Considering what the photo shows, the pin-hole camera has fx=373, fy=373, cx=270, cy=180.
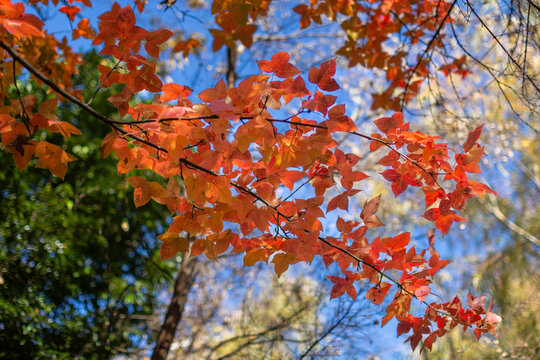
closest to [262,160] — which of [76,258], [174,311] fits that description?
[174,311]

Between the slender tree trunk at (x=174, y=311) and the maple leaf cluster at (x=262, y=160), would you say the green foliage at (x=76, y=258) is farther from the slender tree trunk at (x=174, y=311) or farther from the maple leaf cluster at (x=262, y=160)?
the maple leaf cluster at (x=262, y=160)

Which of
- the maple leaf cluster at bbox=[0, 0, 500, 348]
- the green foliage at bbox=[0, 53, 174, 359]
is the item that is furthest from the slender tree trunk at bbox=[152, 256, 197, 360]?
the maple leaf cluster at bbox=[0, 0, 500, 348]

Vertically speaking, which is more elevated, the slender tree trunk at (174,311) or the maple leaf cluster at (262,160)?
the slender tree trunk at (174,311)

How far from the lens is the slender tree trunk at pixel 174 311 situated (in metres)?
2.29

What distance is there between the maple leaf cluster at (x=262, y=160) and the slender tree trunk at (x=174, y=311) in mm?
1554

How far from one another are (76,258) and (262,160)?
2.62 metres

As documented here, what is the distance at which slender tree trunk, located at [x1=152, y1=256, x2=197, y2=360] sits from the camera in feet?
7.52

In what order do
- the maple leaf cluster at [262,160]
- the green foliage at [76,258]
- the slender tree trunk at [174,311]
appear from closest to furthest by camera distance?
the maple leaf cluster at [262,160] → the slender tree trunk at [174,311] → the green foliage at [76,258]

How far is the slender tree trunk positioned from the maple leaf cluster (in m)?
1.55

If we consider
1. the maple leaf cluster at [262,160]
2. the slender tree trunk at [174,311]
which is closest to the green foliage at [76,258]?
the slender tree trunk at [174,311]

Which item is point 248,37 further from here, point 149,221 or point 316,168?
point 149,221

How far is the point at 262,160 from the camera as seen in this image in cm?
92

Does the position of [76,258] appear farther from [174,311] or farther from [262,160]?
[262,160]

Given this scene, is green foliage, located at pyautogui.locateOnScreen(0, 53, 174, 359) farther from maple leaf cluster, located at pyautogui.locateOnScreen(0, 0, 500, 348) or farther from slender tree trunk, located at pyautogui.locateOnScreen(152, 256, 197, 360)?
maple leaf cluster, located at pyautogui.locateOnScreen(0, 0, 500, 348)
